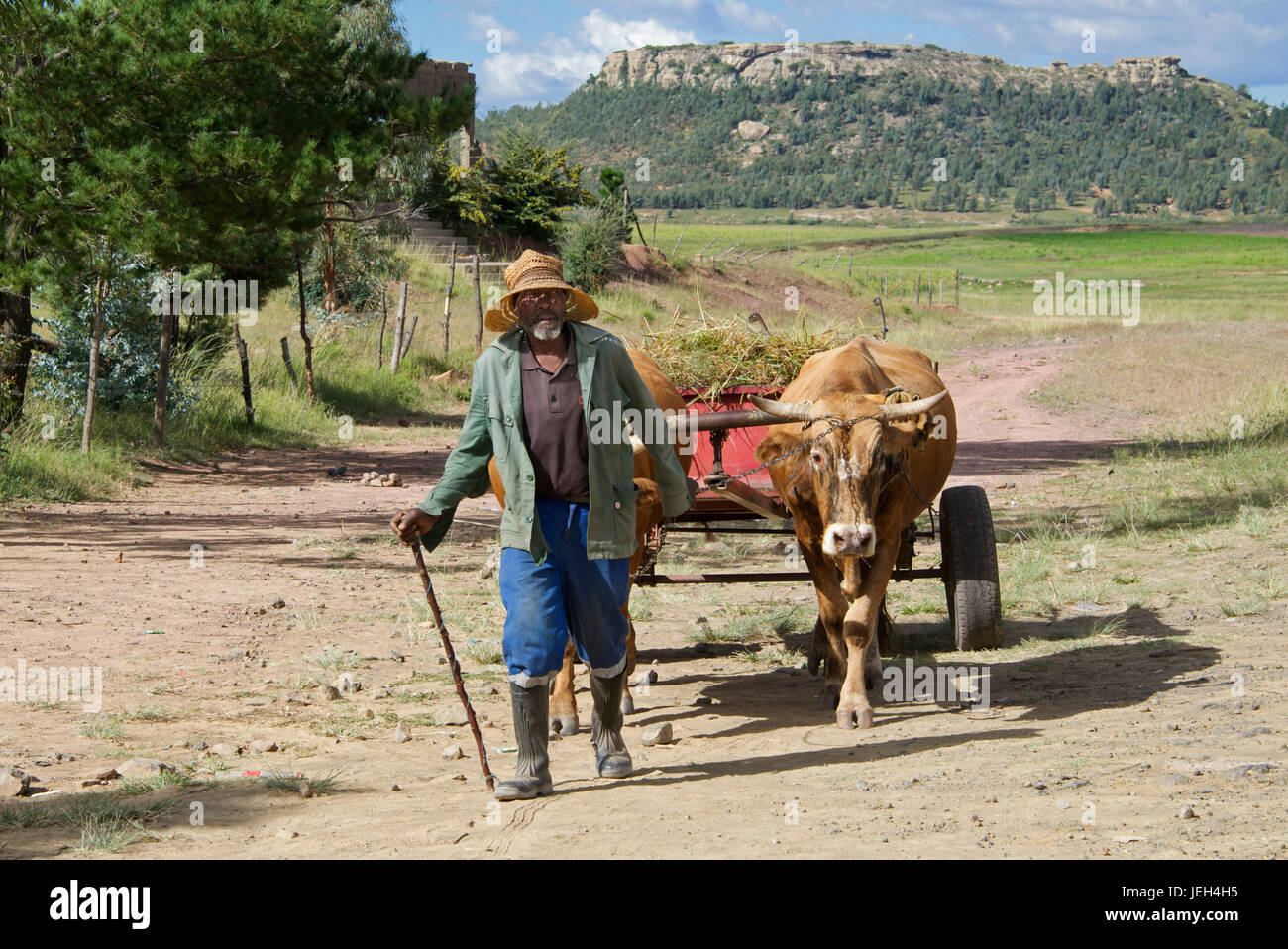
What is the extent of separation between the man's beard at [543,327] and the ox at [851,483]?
1463mm

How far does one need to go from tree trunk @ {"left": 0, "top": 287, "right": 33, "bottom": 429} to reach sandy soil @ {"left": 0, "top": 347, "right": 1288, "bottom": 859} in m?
3.71

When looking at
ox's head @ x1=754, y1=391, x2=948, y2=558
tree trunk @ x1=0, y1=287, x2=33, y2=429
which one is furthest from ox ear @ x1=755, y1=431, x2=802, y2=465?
tree trunk @ x1=0, y1=287, x2=33, y2=429

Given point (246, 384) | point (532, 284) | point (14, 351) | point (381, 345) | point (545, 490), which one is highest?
point (381, 345)

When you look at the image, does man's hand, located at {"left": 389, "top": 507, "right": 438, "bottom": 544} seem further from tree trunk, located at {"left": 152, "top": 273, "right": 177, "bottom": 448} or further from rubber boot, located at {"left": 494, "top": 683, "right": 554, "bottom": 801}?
tree trunk, located at {"left": 152, "top": 273, "right": 177, "bottom": 448}

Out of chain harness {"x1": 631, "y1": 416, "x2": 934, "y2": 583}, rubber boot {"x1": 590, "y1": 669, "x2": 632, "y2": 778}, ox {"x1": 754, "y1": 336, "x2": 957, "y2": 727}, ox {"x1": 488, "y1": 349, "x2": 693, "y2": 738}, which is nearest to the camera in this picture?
rubber boot {"x1": 590, "y1": 669, "x2": 632, "y2": 778}

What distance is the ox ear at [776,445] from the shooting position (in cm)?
705

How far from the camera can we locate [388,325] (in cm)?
2955

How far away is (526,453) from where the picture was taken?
5641 millimetres

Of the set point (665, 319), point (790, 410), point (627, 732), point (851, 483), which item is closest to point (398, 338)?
point (665, 319)

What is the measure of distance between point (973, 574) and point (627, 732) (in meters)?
2.49

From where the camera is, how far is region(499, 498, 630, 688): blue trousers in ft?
18.5

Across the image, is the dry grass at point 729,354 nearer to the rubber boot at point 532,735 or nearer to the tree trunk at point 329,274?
the rubber boot at point 532,735

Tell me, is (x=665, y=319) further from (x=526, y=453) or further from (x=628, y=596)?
(x=526, y=453)

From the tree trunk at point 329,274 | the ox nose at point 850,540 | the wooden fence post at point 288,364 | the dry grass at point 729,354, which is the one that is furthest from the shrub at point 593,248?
the ox nose at point 850,540
